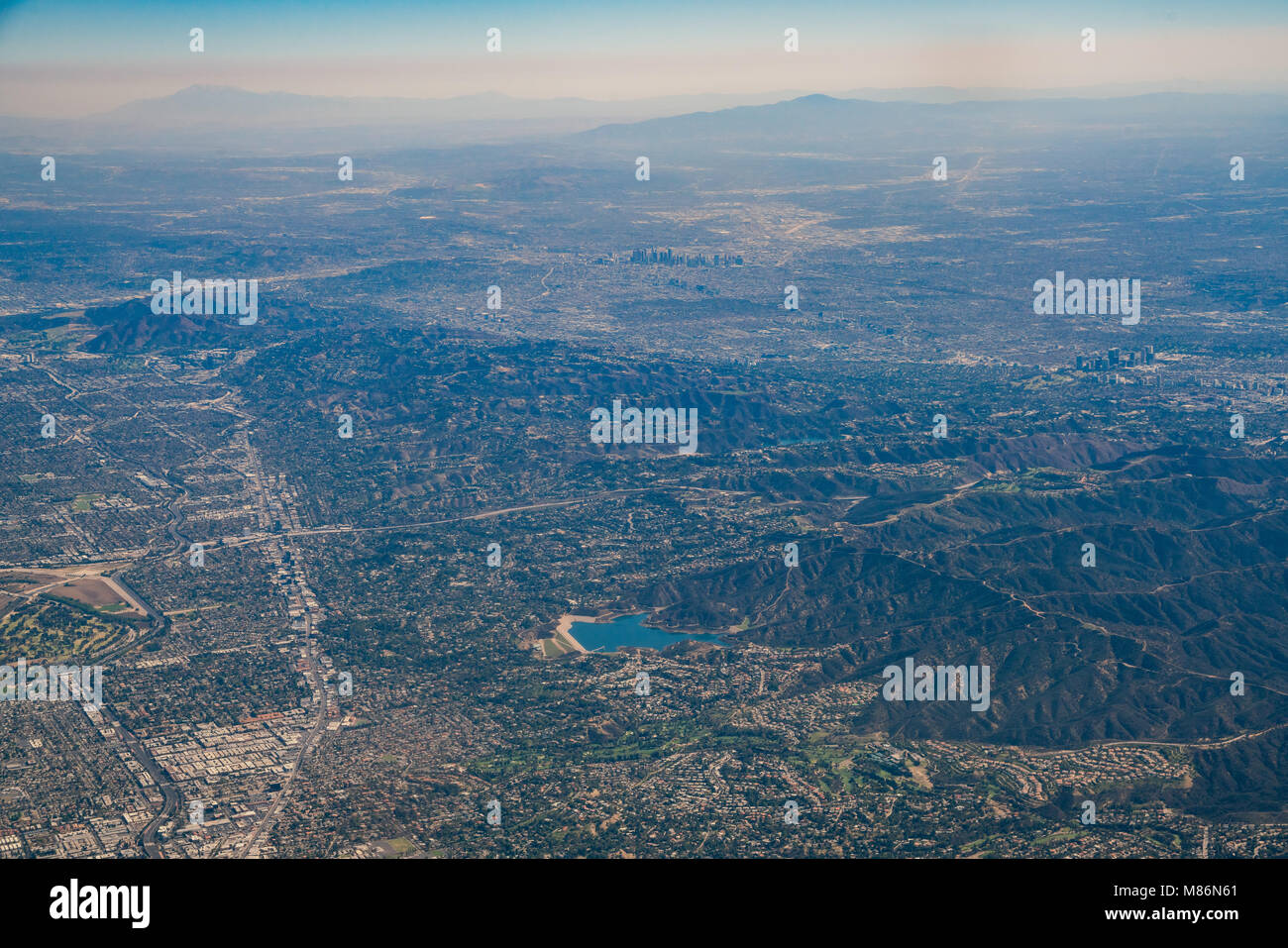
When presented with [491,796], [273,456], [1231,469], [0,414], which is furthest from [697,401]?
[491,796]

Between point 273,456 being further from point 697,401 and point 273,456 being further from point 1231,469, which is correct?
point 1231,469

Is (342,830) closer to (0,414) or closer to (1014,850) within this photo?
(1014,850)

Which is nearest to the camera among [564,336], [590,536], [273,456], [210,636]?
[210,636]
